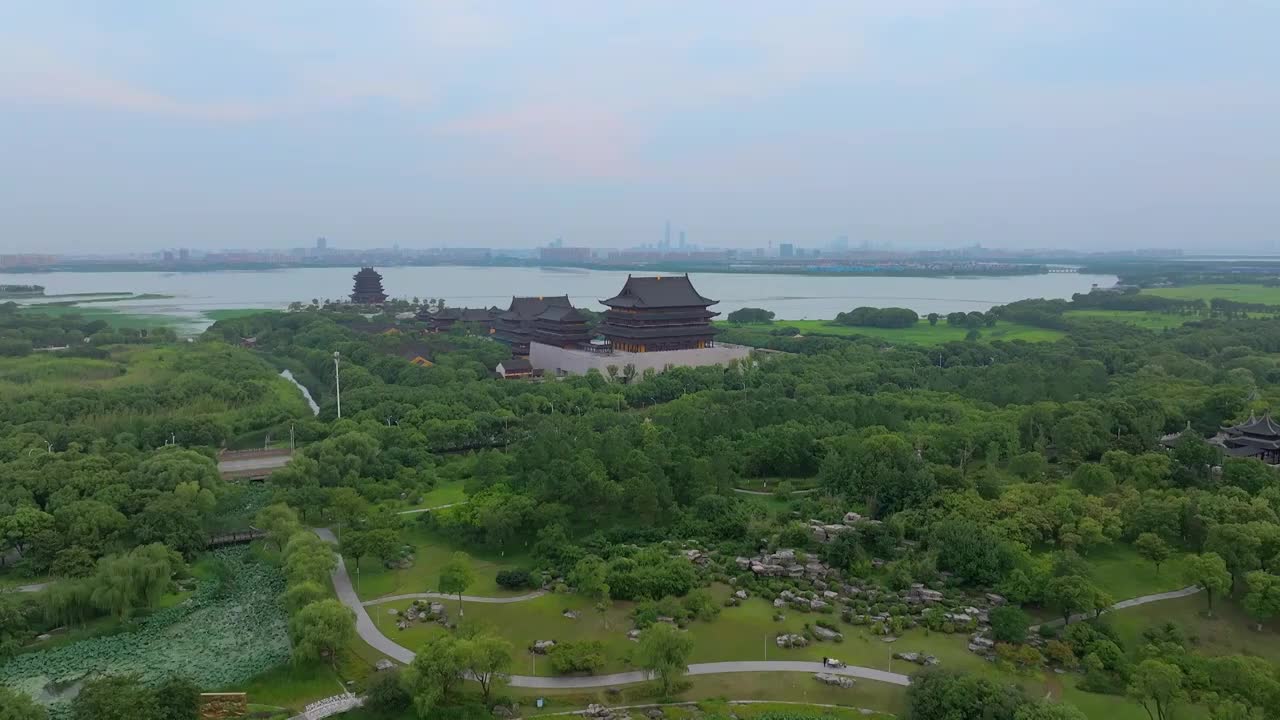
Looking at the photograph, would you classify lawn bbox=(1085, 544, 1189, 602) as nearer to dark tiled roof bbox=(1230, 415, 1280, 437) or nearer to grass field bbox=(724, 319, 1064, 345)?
dark tiled roof bbox=(1230, 415, 1280, 437)

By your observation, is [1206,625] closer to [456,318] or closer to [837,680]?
[837,680]

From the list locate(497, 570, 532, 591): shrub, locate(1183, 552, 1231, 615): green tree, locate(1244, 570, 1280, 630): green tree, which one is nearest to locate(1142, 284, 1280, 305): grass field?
locate(1183, 552, 1231, 615): green tree

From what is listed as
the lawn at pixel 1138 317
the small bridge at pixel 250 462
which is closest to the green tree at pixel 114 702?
the small bridge at pixel 250 462

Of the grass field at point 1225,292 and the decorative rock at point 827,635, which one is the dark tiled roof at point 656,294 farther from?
the grass field at point 1225,292

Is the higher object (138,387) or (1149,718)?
(138,387)

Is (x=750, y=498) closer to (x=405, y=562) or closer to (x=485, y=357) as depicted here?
(x=405, y=562)

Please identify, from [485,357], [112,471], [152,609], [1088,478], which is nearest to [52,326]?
[485,357]
